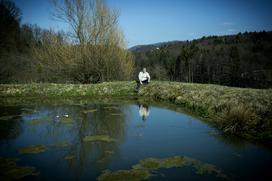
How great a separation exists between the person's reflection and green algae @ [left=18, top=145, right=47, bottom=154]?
409cm

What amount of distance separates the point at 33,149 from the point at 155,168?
9.93 feet

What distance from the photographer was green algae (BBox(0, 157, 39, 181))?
440 cm

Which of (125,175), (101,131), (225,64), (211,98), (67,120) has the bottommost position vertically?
(125,175)

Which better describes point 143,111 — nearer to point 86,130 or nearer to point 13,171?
point 86,130

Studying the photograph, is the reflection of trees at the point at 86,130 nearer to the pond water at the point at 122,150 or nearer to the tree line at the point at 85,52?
the pond water at the point at 122,150

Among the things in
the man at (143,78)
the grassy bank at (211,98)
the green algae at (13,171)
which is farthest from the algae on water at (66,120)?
the man at (143,78)

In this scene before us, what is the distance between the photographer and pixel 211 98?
10.3 meters

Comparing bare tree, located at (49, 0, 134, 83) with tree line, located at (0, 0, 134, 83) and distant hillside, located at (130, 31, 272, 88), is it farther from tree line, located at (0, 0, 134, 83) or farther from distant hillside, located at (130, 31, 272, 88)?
distant hillside, located at (130, 31, 272, 88)

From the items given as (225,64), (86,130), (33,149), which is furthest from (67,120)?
(225,64)

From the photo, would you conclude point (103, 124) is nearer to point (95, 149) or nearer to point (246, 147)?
point (95, 149)

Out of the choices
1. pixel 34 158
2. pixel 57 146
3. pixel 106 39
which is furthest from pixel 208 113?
pixel 106 39

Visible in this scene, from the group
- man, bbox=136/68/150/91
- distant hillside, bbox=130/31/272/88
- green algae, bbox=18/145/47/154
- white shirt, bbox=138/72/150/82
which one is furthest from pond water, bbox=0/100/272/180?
distant hillside, bbox=130/31/272/88

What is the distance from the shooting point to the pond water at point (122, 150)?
4.59m

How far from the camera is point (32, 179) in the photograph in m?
4.29
